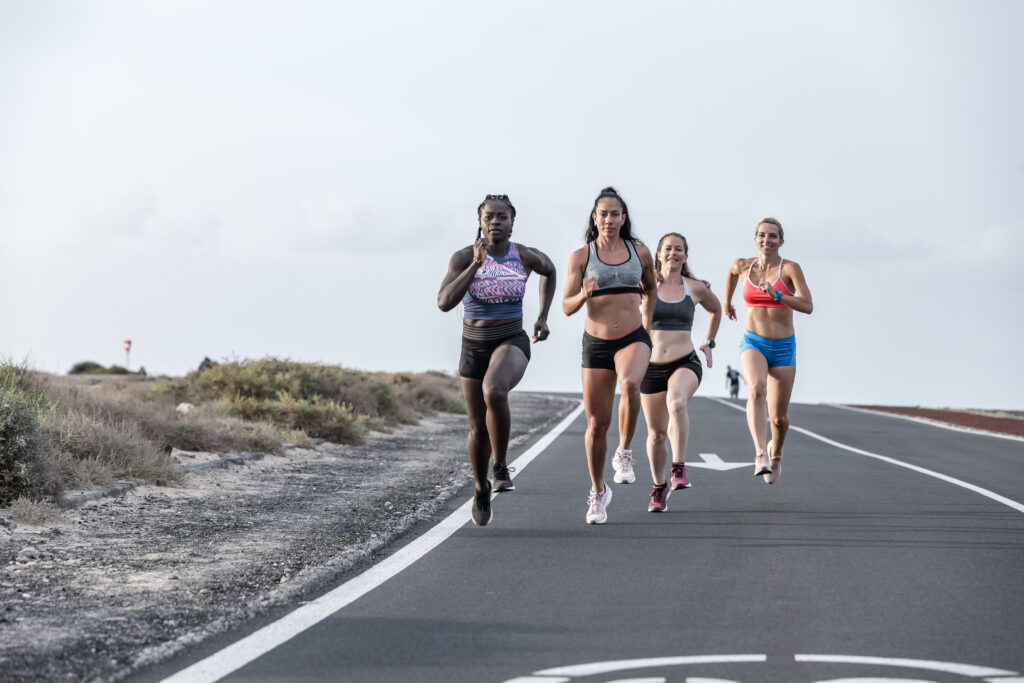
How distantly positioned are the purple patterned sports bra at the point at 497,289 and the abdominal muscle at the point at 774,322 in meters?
3.52

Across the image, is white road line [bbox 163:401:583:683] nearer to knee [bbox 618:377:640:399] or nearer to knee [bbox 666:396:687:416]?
knee [bbox 618:377:640:399]

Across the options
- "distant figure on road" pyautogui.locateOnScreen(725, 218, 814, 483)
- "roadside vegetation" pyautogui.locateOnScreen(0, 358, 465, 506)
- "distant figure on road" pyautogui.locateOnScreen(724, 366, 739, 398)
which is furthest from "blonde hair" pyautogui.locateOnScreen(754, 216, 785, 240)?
"distant figure on road" pyautogui.locateOnScreen(724, 366, 739, 398)

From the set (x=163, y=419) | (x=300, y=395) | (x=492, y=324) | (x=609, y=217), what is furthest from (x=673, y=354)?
(x=300, y=395)

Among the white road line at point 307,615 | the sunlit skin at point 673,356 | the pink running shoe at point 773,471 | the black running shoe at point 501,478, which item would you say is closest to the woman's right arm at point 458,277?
the black running shoe at point 501,478

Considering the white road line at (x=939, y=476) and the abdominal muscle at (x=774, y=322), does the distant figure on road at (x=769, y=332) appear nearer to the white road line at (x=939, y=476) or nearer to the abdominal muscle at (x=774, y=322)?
the abdominal muscle at (x=774, y=322)

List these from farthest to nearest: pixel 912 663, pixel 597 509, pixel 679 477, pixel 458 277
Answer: pixel 679 477 → pixel 597 509 → pixel 458 277 → pixel 912 663

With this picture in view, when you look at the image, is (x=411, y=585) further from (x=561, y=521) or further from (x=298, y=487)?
(x=298, y=487)

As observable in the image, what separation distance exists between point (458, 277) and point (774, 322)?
4.12 metres

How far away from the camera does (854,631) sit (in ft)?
19.8

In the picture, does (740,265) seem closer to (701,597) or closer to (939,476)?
(939,476)

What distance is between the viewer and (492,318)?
9094 mm

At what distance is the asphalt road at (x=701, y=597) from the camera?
539cm

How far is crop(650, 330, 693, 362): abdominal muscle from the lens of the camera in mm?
11242

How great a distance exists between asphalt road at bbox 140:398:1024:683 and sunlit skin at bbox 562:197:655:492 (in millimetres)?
823
